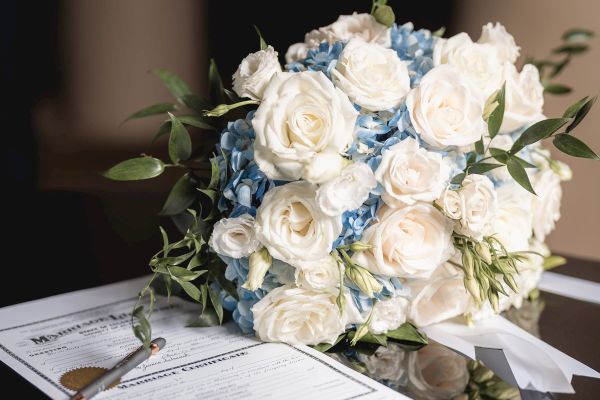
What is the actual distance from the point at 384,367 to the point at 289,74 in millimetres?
354

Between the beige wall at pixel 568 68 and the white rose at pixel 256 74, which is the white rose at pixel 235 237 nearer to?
the white rose at pixel 256 74

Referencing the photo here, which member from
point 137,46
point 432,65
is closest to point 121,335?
point 432,65

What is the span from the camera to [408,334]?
934 millimetres

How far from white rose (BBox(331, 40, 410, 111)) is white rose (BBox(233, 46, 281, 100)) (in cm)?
7

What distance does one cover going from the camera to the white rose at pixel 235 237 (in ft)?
2.76

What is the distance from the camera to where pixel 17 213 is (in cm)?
164

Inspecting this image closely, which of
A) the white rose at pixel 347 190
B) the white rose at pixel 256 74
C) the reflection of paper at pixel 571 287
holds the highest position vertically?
the white rose at pixel 256 74

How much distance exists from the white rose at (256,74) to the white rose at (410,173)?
16 centimetres

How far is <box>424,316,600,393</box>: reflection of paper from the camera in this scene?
0.85 meters

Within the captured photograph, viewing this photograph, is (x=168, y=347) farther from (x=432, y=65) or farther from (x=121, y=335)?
(x=432, y=65)

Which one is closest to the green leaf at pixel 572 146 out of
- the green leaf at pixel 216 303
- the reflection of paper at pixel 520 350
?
the reflection of paper at pixel 520 350

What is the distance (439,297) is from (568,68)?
3.84 ft

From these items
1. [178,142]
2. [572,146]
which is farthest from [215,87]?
[572,146]

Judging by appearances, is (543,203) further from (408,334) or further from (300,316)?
(300,316)
